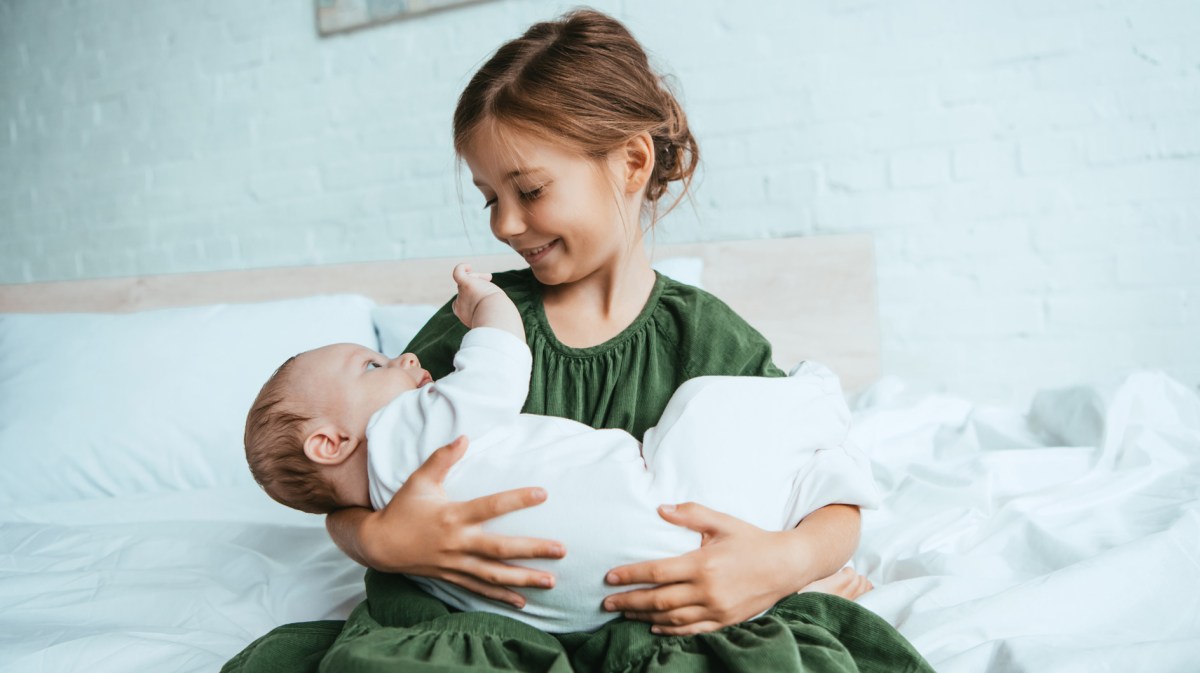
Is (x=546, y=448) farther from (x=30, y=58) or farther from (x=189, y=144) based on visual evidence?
(x=30, y=58)

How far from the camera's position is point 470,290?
98 cm

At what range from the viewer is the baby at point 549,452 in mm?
768

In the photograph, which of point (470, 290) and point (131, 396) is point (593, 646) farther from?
point (131, 396)

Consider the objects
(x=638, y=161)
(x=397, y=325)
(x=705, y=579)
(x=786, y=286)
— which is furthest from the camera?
(x=786, y=286)

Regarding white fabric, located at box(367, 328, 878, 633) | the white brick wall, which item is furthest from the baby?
the white brick wall

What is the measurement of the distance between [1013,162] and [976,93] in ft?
0.63

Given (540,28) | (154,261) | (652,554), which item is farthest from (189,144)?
(652,554)

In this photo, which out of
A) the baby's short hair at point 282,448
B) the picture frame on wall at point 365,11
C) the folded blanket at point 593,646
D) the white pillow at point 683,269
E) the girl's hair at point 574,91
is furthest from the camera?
the picture frame on wall at point 365,11

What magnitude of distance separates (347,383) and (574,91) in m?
0.45

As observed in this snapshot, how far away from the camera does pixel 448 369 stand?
1095 millimetres

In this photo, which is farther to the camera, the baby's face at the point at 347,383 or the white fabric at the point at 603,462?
the baby's face at the point at 347,383

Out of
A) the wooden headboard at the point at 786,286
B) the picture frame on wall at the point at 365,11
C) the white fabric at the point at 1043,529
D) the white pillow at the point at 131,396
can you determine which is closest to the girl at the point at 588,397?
the white fabric at the point at 1043,529

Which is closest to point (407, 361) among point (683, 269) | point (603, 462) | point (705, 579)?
point (603, 462)

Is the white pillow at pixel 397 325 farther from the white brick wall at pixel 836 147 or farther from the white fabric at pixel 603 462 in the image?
the white fabric at pixel 603 462
